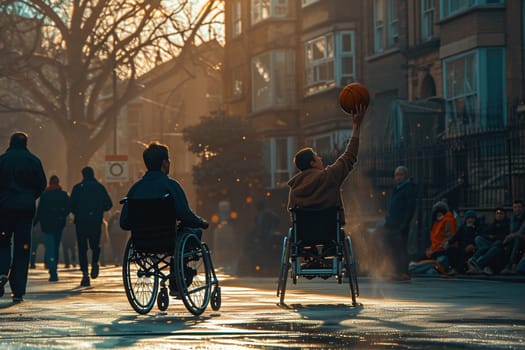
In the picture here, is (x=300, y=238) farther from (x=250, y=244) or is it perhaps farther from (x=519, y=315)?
(x=250, y=244)

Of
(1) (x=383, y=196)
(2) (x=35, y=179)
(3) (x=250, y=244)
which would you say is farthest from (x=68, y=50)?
(2) (x=35, y=179)

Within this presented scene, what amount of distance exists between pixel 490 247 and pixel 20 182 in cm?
863

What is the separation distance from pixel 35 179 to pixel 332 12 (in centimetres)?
2778

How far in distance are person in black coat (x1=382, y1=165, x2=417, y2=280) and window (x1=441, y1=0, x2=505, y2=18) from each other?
506 inches

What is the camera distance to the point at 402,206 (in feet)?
64.2

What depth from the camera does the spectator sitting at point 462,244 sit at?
21344 millimetres

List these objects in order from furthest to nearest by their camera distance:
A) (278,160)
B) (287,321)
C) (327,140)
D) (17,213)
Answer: (278,160), (327,140), (17,213), (287,321)

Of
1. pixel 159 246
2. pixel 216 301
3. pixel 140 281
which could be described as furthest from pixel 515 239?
pixel 159 246

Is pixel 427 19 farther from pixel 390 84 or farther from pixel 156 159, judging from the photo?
pixel 156 159

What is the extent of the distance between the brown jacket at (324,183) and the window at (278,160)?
32066 millimetres

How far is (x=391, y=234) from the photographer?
64.4ft

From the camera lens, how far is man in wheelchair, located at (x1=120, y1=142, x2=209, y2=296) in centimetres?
1176

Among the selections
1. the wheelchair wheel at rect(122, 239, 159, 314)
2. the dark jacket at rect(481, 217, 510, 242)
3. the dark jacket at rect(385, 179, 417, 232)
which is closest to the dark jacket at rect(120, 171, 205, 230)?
the wheelchair wheel at rect(122, 239, 159, 314)

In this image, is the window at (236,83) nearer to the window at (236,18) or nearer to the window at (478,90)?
the window at (236,18)
